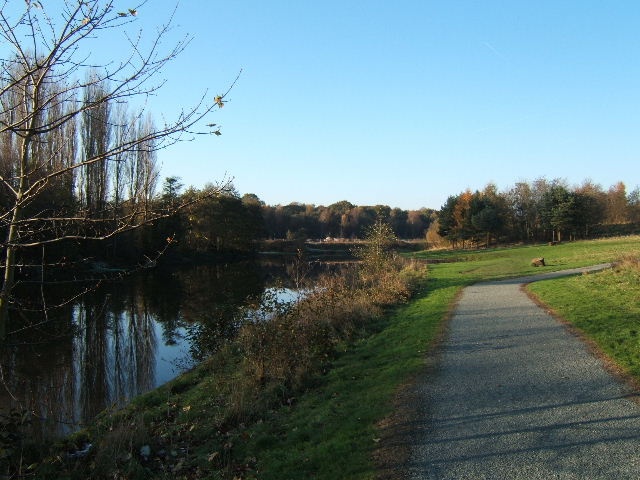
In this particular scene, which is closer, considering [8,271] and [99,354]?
[8,271]

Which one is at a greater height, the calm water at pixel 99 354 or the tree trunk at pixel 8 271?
the tree trunk at pixel 8 271


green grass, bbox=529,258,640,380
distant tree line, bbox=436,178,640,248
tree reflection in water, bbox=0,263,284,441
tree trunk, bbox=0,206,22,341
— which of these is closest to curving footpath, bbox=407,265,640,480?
green grass, bbox=529,258,640,380

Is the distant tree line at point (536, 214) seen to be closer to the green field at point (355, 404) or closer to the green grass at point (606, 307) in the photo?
the green grass at point (606, 307)

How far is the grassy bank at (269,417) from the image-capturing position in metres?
5.43

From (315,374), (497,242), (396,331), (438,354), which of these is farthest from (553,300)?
(497,242)

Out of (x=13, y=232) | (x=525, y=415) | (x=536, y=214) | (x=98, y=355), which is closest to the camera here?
(x=13, y=232)

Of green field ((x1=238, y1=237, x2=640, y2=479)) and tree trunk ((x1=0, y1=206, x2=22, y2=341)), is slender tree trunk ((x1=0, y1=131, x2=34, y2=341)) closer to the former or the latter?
tree trunk ((x1=0, y1=206, x2=22, y2=341))

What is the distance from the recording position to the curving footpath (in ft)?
14.7

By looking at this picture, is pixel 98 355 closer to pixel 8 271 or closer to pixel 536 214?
pixel 8 271

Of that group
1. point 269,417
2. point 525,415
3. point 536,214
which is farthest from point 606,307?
point 536,214

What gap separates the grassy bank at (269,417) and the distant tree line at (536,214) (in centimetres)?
5275

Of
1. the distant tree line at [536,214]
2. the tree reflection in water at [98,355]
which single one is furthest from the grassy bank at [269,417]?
the distant tree line at [536,214]

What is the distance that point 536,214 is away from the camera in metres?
64.8

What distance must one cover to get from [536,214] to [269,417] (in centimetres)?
6517
